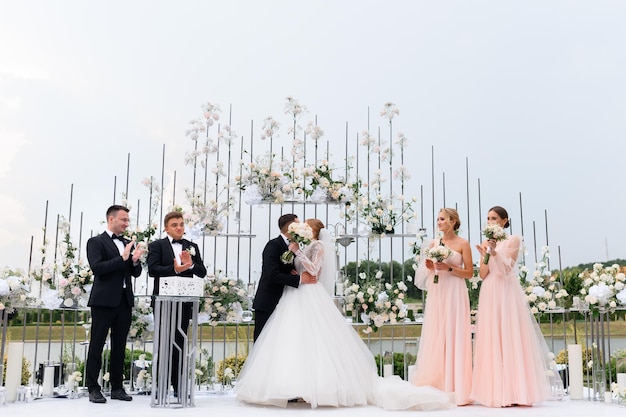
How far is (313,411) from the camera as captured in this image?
15.8 feet

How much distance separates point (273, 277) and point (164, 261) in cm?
102

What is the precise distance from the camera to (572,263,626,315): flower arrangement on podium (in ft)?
19.3

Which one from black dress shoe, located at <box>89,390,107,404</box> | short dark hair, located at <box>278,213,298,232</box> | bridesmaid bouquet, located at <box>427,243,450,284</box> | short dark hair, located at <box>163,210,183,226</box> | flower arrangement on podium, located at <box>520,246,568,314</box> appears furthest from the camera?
flower arrangement on podium, located at <box>520,246,568,314</box>

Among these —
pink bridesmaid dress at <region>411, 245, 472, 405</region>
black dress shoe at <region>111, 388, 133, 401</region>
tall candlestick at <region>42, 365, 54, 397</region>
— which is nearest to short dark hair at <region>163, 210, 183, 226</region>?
black dress shoe at <region>111, 388, 133, 401</region>

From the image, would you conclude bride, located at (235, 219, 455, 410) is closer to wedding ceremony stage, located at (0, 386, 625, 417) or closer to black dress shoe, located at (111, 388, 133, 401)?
wedding ceremony stage, located at (0, 386, 625, 417)

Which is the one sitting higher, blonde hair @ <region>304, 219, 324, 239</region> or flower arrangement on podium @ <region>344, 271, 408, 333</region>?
blonde hair @ <region>304, 219, 324, 239</region>

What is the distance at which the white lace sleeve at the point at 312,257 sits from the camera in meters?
5.44

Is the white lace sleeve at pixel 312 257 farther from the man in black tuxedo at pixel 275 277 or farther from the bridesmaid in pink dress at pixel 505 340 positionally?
the bridesmaid in pink dress at pixel 505 340

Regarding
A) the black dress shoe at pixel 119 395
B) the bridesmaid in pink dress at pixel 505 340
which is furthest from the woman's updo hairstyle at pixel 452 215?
the black dress shoe at pixel 119 395

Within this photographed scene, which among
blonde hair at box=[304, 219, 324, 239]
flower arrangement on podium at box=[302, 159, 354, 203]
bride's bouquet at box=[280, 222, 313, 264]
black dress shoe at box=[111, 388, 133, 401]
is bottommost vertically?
black dress shoe at box=[111, 388, 133, 401]

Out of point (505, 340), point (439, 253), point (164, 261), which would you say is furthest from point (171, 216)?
point (505, 340)

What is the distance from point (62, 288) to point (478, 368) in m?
3.92

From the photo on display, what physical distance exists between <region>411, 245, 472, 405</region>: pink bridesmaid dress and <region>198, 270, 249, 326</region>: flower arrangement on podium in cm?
192

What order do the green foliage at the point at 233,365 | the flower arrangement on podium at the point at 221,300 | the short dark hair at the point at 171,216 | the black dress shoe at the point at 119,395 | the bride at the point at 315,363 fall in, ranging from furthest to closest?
the green foliage at the point at 233,365
the flower arrangement on podium at the point at 221,300
the short dark hair at the point at 171,216
the black dress shoe at the point at 119,395
the bride at the point at 315,363
